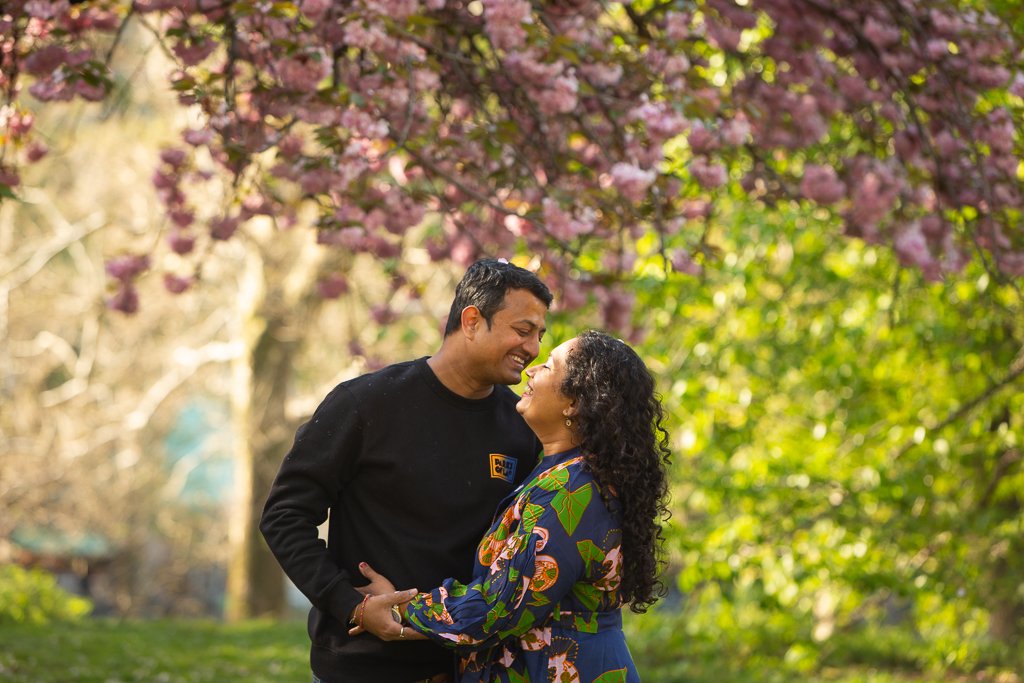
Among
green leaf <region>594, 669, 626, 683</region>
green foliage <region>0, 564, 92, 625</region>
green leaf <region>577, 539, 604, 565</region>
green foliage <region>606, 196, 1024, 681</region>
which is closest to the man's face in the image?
green leaf <region>577, 539, 604, 565</region>

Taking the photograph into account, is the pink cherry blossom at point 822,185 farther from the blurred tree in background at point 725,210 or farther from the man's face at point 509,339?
the man's face at point 509,339

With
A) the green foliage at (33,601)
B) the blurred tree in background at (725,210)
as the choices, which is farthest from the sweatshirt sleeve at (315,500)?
the green foliage at (33,601)

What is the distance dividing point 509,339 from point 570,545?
0.52 meters

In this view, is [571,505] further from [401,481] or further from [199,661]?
[199,661]

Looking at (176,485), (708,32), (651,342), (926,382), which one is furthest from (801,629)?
(176,485)

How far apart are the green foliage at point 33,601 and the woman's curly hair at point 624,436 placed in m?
8.38

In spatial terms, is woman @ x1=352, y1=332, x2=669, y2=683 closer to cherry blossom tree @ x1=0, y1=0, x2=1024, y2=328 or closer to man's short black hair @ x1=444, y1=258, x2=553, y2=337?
man's short black hair @ x1=444, y1=258, x2=553, y2=337

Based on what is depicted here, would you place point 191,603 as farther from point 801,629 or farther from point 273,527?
point 273,527

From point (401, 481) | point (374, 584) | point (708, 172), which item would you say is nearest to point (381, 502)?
point (401, 481)

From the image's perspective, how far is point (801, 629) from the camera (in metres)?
8.91

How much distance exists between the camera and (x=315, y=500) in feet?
9.29

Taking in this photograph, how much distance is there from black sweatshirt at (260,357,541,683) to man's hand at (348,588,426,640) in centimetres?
6

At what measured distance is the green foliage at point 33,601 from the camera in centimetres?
1006

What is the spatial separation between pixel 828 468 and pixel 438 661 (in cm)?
470
